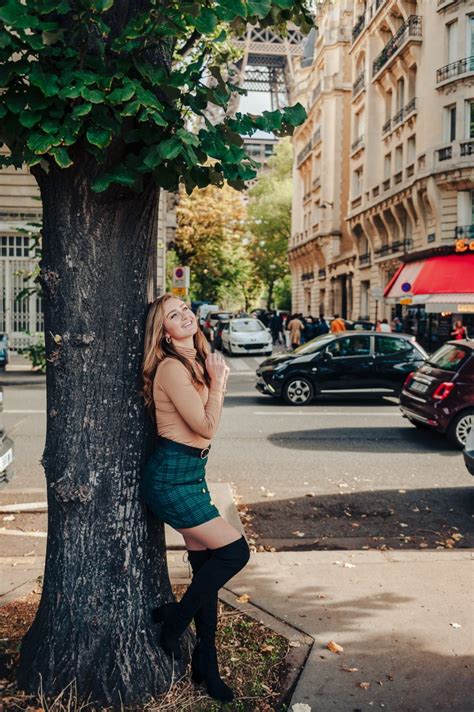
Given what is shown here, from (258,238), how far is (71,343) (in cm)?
6859

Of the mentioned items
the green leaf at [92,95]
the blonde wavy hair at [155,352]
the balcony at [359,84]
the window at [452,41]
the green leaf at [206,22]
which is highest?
the balcony at [359,84]

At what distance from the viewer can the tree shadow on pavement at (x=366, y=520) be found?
613cm

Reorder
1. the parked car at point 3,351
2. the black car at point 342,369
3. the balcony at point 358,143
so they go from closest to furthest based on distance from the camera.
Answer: the black car at point 342,369 < the parked car at point 3,351 < the balcony at point 358,143

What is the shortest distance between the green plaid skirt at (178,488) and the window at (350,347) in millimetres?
11669

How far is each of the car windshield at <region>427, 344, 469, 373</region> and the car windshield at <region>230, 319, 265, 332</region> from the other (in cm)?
2040

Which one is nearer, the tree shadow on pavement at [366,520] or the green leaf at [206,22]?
the green leaf at [206,22]

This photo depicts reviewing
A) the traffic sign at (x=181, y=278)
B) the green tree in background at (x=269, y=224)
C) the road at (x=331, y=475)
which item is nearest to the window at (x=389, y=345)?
the road at (x=331, y=475)

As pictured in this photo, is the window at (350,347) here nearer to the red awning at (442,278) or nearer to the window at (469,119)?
the red awning at (442,278)

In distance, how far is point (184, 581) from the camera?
482 cm

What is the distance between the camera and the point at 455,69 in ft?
98.1

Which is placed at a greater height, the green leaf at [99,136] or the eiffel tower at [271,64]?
the eiffel tower at [271,64]

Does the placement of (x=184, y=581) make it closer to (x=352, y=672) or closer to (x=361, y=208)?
(x=352, y=672)

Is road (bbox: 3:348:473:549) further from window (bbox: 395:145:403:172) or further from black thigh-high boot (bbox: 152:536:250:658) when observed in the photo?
window (bbox: 395:145:403:172)

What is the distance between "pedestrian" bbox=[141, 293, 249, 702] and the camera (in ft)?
10.9
